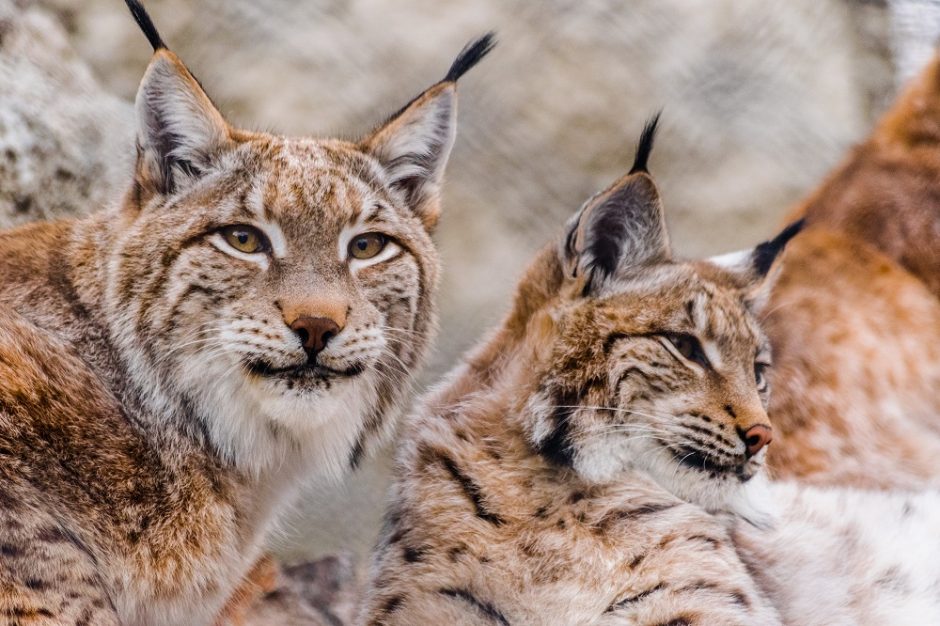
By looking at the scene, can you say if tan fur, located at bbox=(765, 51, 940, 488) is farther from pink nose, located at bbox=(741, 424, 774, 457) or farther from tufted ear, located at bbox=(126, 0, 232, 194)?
tufted ear, located at bbox=(126, 0, 232, 194)

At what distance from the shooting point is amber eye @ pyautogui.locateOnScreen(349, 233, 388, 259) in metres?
2.42

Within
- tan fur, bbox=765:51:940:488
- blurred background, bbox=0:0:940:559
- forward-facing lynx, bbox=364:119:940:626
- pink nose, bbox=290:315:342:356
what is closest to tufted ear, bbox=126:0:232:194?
pink nose, bbox=290:315:342:356

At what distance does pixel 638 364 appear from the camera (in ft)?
8.00

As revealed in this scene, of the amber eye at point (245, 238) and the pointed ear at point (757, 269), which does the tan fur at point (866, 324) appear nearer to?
the pointed ear at point (757, 269)

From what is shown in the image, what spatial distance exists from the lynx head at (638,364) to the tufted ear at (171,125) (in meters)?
0.83

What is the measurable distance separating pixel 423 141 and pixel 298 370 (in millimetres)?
690

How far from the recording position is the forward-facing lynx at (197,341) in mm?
2135

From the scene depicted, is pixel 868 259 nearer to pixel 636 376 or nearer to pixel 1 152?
pixel 636 376

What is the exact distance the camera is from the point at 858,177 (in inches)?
149

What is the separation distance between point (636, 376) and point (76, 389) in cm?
117

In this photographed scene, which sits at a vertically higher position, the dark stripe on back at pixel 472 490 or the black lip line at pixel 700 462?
the black lip line at pixel 700 462

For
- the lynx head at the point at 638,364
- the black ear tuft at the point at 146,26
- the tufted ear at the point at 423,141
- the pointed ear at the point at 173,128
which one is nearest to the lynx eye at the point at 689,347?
the lynx head at the point at 638,364

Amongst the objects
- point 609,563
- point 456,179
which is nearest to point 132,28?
point 456,179

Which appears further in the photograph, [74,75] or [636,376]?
[74,75]
